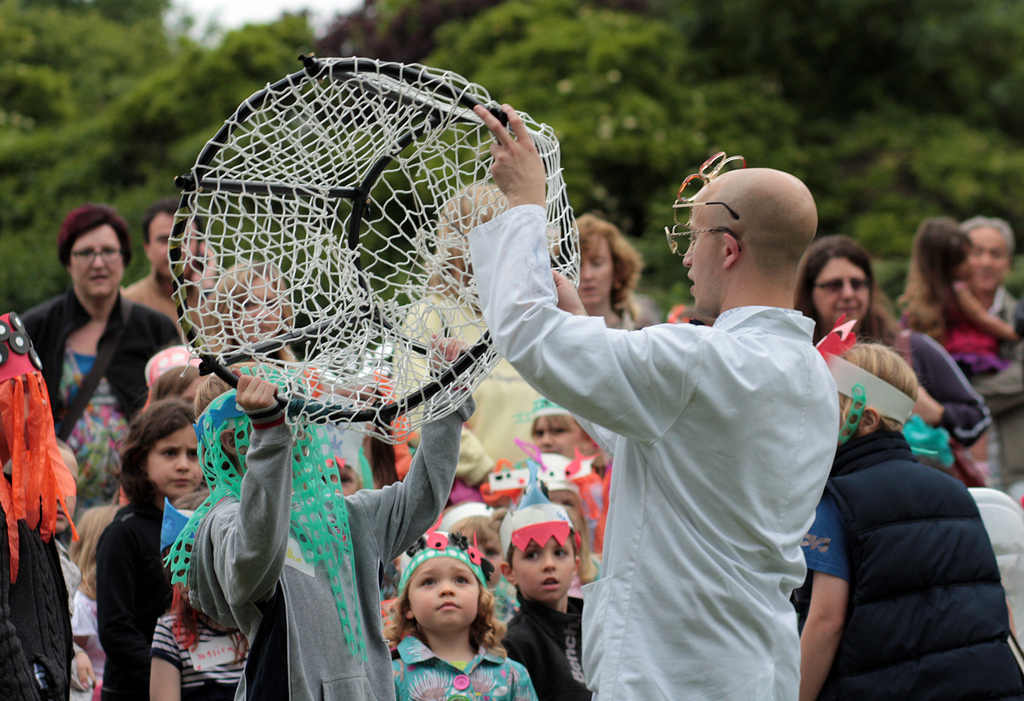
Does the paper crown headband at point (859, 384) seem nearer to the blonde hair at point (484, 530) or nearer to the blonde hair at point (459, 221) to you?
the blonde hair at point (459, 221)

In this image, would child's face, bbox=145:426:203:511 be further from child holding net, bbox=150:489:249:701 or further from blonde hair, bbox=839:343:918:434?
blonde hair, bbox=839:343:918:434

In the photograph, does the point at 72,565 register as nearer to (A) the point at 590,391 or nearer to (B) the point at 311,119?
(B) the point at 311,119

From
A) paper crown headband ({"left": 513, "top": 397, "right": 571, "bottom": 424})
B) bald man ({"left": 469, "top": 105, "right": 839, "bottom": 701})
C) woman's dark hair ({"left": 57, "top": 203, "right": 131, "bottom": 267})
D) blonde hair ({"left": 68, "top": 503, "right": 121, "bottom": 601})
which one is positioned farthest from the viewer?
woman's dark hair ({"left": 57, "top": 203, "right": 131, "bottom": 267})

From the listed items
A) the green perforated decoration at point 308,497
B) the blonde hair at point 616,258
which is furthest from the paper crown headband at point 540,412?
the green perforated decoration at point 308,497

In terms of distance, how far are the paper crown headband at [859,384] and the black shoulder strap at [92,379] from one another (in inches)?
129

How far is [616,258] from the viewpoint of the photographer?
213 inches

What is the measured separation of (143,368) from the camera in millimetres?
5102

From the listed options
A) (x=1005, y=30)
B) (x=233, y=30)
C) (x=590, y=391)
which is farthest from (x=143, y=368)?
(x=1005, y=30)

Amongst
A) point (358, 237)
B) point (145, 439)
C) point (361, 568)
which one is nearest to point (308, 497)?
point (361, 568)

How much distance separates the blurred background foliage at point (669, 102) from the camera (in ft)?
34.5

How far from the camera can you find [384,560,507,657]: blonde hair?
3.60 m

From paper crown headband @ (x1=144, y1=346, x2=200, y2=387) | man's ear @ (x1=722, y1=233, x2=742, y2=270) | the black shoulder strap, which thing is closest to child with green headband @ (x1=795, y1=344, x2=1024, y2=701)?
man's ear @ (x1=722, y1=233, x2=742, y2=270)

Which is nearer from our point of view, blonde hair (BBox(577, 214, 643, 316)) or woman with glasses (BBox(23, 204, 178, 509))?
woman with glasses (BBox(23, 204, 178, 509))

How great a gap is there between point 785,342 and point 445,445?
1006 millimetres
